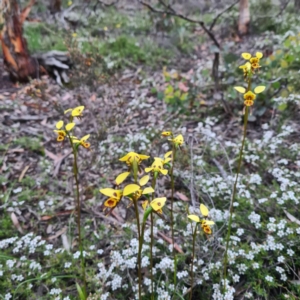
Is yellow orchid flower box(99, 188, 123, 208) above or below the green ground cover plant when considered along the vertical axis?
above

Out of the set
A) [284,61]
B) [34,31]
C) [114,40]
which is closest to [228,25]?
[114,40]

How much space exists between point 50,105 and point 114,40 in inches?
82.9

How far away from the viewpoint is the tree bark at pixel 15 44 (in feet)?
13.3

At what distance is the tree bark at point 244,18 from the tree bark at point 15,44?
3.55m

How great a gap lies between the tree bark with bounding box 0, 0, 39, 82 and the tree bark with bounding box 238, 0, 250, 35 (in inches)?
140

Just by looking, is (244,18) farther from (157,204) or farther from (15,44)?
(157,204)

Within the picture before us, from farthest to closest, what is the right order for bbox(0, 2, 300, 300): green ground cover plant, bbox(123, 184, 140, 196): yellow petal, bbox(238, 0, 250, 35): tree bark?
bbox(238, 0, 250, 35): tree bark
bbox(0, 2, 300, 300): green ground cover plant
bbox(123, 184, 140, 196): yellow petal

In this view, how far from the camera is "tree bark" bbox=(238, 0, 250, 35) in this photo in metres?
5.26

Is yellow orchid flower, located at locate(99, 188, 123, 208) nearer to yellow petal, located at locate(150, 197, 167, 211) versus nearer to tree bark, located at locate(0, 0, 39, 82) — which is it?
yellow petal, located at locate(150, 197, 167, 211)

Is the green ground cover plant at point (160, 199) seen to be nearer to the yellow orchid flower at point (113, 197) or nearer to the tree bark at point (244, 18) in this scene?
the yellow orchid flower at point (113, 197)

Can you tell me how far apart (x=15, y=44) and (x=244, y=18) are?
396cm

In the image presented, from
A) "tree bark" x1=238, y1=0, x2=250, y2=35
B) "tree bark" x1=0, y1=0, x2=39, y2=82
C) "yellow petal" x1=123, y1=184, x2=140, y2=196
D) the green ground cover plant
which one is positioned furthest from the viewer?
"tree bark" x1=238, y1=0, x2=250, y2=35

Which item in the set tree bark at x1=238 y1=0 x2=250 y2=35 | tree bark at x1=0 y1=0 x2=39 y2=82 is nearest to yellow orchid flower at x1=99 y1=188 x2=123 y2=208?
tree bark at x1=0 y1=0 x2=39 y2=82

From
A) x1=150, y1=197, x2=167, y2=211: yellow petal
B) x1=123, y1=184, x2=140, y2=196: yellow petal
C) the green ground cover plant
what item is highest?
x1=123, y1=184, x2=140, y2=196: yellow petal
